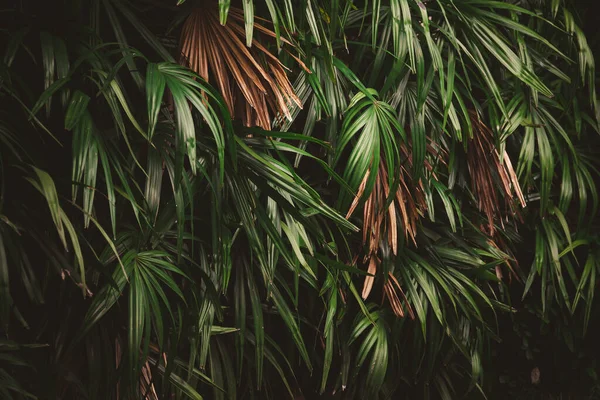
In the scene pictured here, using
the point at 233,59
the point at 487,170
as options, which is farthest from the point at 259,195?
the point at 487,170

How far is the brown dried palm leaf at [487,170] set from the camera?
1.32 metres

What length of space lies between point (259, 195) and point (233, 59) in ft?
0.70

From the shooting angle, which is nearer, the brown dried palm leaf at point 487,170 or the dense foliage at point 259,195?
the dense foliage at point 259,195

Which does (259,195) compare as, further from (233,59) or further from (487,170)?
(487,170)

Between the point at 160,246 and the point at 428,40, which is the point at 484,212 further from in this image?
the point at 160,246

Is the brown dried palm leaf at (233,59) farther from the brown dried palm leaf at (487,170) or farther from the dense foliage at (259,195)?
the brown dried palm leaf at (487,170)

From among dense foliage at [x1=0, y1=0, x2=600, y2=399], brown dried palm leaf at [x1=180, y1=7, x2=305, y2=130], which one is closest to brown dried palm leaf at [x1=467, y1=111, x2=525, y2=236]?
dense foliage at [x1=0, y1=0, x2=600, y2=399]

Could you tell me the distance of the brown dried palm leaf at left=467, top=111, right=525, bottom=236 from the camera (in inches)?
52.0

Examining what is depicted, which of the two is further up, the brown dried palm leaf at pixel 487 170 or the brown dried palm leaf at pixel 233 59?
the brown dried palm leaf at pixel 233 59

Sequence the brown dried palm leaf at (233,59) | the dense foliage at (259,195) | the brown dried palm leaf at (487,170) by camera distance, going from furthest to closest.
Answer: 1. the brown dried palm leaf at (487,170)
2. the brown dried palm leaf at (233,59)
3. the dense foliage at (259,195)

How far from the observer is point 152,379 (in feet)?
3.34

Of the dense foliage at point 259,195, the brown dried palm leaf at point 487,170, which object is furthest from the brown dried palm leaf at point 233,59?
the brown dried palm leaf at point 487,170

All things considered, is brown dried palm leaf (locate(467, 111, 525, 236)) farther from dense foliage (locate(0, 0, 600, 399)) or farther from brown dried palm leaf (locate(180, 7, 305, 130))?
brown dried palm leaf (locate(180, 7, 305, 130))

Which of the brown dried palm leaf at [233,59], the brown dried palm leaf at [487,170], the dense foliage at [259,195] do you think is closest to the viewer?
the dense foliage at [259,195]
